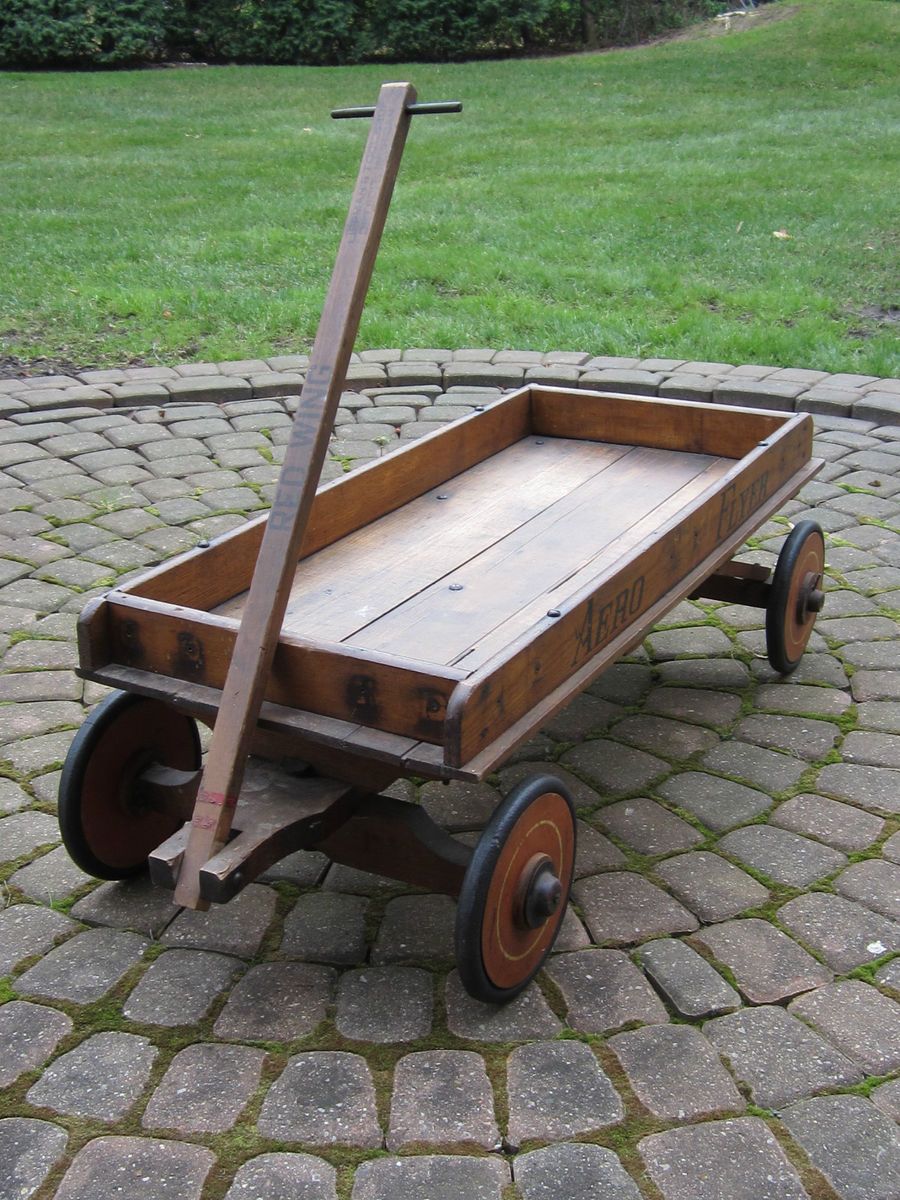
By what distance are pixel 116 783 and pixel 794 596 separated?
202 cm

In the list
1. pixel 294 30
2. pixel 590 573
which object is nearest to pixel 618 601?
pixel 590 573

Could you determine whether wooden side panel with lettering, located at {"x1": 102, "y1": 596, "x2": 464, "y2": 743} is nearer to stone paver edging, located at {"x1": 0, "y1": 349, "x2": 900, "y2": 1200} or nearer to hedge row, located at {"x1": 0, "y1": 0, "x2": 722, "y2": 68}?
stone paver edging, located at {"x1": 0, "y1": 349, "x2": 900, "y2": 1200}

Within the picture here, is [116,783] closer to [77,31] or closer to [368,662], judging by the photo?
[368,662]

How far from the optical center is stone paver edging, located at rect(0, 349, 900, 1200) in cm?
226

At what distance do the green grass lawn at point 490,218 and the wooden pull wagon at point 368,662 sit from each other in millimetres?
3669

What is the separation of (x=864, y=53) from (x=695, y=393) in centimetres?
1345

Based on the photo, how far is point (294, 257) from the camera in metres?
8.71

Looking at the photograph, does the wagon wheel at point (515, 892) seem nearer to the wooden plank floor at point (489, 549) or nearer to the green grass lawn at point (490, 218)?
the wooden plank floor at point (489, 549)

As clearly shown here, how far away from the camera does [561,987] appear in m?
2.69

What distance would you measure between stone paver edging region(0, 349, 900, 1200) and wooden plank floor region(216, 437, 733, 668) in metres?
0.52

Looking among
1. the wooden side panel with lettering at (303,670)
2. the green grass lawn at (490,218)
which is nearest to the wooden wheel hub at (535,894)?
the wooden side panel with lettering at (303,670)

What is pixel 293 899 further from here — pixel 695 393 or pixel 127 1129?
pixel 695 393

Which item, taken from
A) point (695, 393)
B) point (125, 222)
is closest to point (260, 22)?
point (125, 222)

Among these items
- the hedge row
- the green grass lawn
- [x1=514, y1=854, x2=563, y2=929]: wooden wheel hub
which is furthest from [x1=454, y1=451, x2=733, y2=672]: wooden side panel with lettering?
the hedge row
